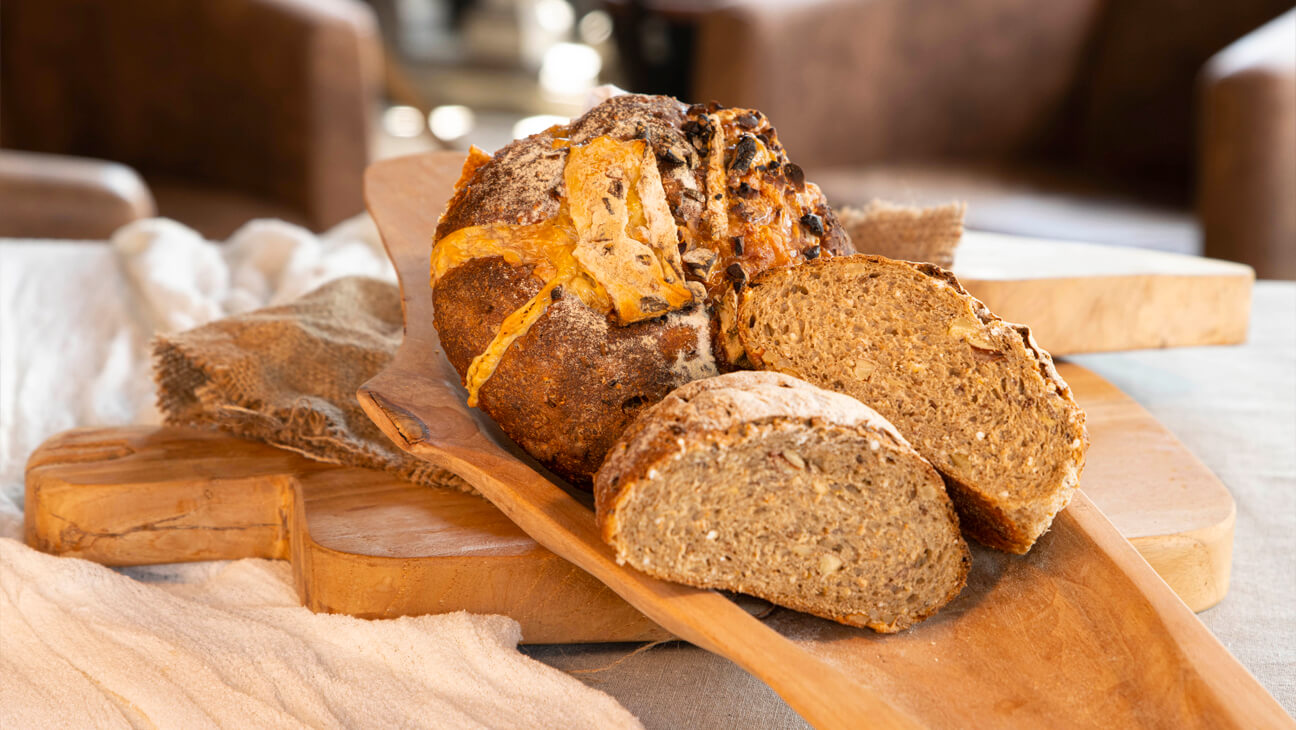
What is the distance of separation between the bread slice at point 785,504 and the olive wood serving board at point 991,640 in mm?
26

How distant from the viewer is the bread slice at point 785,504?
2.59 feet

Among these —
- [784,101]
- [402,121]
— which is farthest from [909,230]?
[402,121]

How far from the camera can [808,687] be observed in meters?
0.73

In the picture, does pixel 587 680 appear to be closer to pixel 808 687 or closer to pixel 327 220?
pixel 808 687

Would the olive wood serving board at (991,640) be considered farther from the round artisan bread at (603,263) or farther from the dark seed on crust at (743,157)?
the dark seed on crust at (743,157)

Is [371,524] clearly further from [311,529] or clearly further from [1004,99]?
[1004,99]

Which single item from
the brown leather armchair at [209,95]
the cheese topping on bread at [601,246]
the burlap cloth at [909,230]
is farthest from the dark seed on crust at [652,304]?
the brown leather armchair at [209,95]

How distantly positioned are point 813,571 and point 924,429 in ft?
0.58

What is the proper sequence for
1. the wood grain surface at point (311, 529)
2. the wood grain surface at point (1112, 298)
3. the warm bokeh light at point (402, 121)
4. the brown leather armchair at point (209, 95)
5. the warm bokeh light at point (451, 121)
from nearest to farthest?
the wood grain surface at point (311, 529) < the wood grain surface at point (1112, 298) < the brown leather armchair at point (209, 95) < the warm bokeh light at point (451, 121) < the warm bokeh light at point (402, 121)

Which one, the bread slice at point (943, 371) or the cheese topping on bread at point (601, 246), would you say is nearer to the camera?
the bread slice at point (943, 371)

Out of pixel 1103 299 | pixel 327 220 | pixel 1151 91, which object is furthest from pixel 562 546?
pixel 1151 91

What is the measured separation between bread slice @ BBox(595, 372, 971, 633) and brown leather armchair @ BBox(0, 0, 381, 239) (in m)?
2.35

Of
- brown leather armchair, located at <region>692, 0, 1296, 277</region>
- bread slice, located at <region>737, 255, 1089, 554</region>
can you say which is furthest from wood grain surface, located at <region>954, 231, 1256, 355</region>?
brown leather armchair, located at <region>692, 0, 1296, 277</region>

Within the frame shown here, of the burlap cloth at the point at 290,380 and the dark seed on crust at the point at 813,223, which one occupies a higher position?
the dark seed on crust at the point at 813,223
